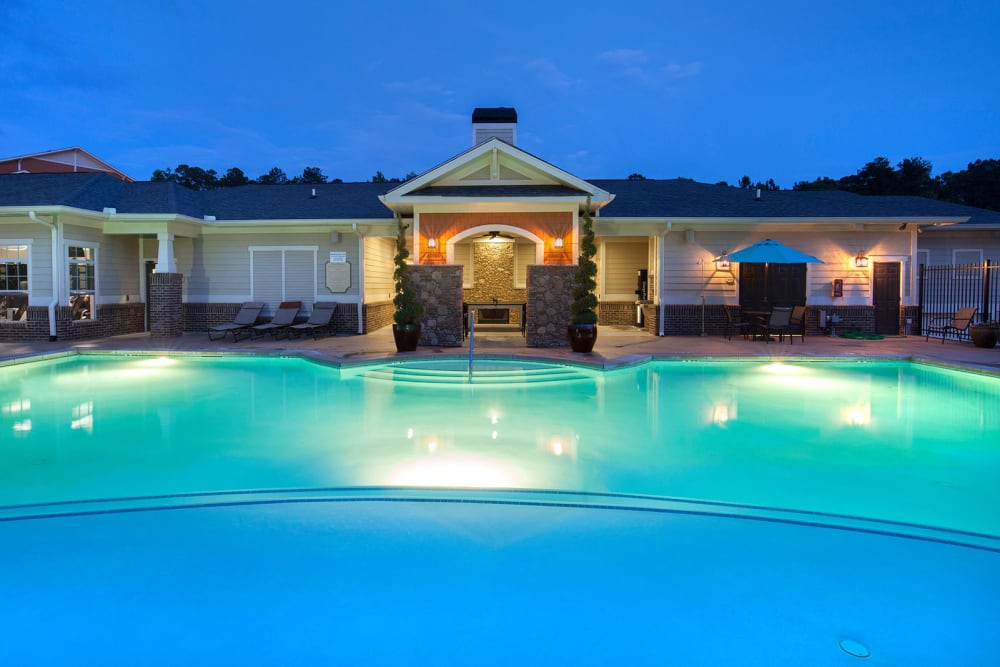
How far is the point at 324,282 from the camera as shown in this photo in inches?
649

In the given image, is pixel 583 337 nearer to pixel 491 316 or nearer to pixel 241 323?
pixel 491 316

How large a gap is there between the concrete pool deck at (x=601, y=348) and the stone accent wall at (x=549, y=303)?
18.0 inches

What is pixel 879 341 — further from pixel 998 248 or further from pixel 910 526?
pixel 910 526

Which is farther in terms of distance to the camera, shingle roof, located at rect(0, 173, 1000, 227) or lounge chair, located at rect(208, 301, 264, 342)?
lounge chair, located at rect(208, 301, 264, 342)

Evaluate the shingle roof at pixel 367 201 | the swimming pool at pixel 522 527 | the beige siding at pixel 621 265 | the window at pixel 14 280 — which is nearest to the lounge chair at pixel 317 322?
the shingle roof at pixel 367 201

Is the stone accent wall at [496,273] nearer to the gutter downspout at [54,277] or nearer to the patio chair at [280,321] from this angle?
the patio chair at [280,321]

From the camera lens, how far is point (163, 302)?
15.2m

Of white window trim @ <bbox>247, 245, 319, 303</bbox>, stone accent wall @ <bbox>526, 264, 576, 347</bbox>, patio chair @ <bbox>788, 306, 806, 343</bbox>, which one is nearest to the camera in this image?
stone accent wall @ <bbox>526, 264, 576, 347</bbox>

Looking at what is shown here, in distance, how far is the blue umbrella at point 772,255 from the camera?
44.9ft

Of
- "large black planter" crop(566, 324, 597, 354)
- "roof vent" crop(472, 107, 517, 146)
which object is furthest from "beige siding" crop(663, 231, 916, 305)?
"roof vent" crop(472, 107, 517, 146)

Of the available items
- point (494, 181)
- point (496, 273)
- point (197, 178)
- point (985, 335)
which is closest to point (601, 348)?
point (494, 181)

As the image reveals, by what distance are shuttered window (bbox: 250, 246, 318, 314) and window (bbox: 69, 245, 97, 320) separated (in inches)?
138

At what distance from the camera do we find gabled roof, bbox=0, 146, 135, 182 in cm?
2612

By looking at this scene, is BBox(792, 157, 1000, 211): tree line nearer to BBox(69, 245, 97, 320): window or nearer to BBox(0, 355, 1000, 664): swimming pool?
BBox(0, 355, 1000, 664): swimming pool
